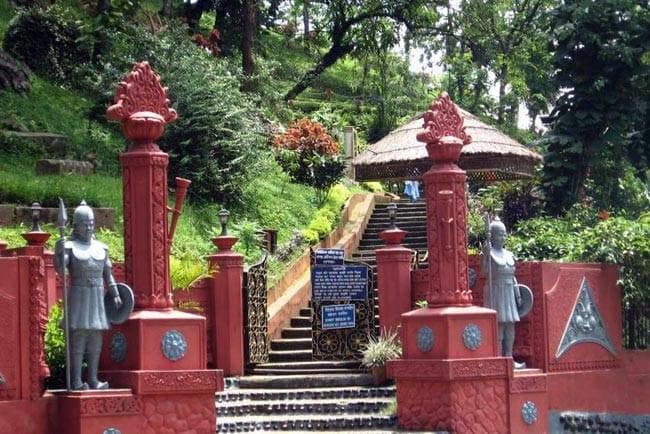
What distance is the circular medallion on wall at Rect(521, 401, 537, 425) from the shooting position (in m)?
14.4

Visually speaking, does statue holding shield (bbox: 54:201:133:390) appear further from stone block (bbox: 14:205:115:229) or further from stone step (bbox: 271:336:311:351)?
stone block (bbox: 14:205:115:229)

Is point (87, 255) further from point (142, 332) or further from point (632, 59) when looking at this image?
point (632, 59)

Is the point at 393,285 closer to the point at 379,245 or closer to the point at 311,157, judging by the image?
the point at 379,245

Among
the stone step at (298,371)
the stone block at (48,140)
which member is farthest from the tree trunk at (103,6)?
the stone step at (298,371)

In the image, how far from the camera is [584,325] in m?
16.2

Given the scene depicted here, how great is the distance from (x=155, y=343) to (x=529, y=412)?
462cm

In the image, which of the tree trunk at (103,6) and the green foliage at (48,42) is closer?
the tree trunk at (103,6)

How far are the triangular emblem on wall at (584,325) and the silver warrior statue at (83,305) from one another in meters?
6.15

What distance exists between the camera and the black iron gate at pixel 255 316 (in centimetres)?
1634

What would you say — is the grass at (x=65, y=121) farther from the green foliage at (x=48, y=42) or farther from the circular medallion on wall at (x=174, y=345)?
the circular medallion on wall at (x=174, y=345)

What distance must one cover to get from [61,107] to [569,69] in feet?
31.3

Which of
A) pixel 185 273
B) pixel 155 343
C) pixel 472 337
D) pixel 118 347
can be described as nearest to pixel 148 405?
pixel 155 343

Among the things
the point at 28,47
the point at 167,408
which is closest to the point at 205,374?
the point at 167,408

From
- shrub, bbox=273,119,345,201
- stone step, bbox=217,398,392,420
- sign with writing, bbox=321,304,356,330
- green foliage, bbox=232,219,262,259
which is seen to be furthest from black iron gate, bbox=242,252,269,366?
shrub, bbox=273,119,345,201
